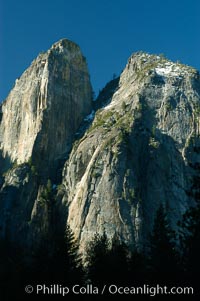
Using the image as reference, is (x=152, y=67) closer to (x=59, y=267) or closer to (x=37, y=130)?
(x=37, y=130)

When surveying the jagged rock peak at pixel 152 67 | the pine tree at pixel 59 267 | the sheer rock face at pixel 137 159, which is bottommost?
the pine tree at pixel 59 267

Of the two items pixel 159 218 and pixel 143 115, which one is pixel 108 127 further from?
pixel 159 218

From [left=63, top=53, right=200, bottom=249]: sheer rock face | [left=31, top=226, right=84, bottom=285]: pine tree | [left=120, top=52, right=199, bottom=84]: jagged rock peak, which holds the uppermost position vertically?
[left=120, top=52, right=199, bottom=84]: jagged rock peak

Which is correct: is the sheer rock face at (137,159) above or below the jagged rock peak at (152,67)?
below

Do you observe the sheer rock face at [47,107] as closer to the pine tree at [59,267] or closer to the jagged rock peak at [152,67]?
the jagged rock peak at [152,67]

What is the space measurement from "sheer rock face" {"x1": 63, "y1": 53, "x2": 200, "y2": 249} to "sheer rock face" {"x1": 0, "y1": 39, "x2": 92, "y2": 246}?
6.66m

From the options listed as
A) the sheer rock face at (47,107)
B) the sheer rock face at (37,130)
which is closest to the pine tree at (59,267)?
the sheer rock face at (37,130)

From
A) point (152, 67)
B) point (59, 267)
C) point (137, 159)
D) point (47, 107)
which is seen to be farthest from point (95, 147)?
point (59, 267)

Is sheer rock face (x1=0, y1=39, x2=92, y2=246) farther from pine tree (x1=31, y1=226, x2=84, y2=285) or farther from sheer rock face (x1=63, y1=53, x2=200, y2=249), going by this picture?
pine tree (x1=31, y1=226, x2=84, y2=285)

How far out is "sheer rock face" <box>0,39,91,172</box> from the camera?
12075 centimetres

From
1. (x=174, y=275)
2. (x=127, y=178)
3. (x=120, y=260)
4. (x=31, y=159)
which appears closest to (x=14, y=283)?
(x=120, y=260)

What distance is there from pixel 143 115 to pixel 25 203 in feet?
102

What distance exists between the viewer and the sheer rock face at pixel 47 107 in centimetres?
12075

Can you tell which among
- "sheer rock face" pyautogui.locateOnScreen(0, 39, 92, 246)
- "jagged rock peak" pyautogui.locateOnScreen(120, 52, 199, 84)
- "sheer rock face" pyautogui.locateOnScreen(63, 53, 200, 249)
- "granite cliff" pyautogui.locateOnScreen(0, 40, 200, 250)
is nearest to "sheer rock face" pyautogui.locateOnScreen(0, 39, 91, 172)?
"sheer rock face" pyautogui.locateOnScreen(0, 39, 92, 246)
